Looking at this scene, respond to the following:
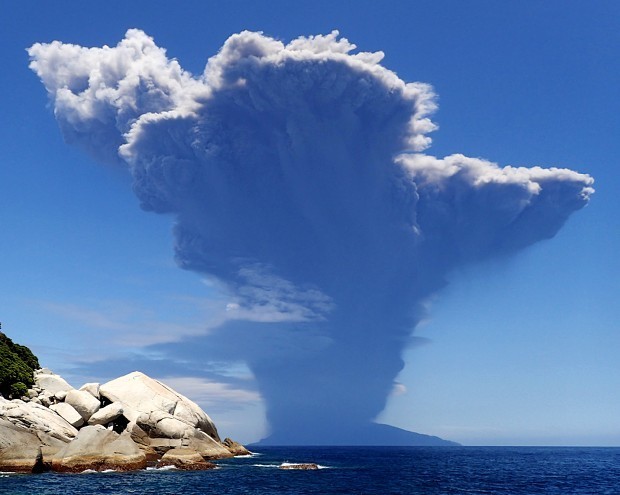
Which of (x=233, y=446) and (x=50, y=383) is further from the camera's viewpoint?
(x=233, y=446)

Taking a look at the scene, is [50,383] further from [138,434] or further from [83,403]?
[138,434]

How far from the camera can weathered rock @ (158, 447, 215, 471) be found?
55656 millimetres

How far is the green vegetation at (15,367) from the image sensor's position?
57.5m

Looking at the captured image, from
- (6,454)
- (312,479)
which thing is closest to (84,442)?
(6,454)

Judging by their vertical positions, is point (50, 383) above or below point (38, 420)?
above

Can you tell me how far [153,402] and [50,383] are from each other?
39.2 ft

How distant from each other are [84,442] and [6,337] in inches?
958

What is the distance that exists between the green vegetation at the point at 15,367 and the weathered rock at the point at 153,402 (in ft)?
28.7

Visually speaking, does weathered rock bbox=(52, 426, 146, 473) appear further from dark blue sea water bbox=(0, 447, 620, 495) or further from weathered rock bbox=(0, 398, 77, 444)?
weathered rock bbox=(0, 398, 77, 444)

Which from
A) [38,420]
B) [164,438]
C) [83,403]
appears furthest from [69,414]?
[164,438]

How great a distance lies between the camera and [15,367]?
195ft

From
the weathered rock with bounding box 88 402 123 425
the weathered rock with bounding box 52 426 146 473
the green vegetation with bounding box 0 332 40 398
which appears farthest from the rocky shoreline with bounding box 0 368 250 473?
the green vegetation with bounding box 0 332 40 398

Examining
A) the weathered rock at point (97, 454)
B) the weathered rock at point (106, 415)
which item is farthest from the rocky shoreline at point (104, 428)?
the weathered rock at point (106, 415)

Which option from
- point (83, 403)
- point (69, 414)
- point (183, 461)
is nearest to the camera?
point (183, 461)
